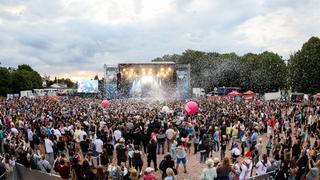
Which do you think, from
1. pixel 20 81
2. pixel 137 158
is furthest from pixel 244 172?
pixel 20 81

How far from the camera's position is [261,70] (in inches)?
2891

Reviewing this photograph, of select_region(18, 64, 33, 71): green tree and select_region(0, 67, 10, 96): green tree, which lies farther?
select_region(18, 64, 33, 71): green tree

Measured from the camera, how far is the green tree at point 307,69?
53375mm

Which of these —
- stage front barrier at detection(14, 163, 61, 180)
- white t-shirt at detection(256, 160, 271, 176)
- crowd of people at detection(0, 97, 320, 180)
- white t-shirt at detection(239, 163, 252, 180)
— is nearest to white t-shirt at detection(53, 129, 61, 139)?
crowd of people at detection(0, 97, 320, 180)

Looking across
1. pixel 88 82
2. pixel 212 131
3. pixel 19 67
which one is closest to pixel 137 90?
pixel 88 82

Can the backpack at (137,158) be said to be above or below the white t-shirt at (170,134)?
below

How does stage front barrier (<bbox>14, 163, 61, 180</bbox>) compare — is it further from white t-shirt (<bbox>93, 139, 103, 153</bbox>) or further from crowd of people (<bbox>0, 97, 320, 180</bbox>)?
white t-shirt (<bbox>93, 139, 103, 153</bbox>)

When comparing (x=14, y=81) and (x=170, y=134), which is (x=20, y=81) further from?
(x=170, y=134)

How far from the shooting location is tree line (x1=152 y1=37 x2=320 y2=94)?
5406cm

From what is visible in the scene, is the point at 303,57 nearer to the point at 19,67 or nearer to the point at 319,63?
the point at 319,63

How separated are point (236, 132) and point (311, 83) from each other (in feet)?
126

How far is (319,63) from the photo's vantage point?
174 ft

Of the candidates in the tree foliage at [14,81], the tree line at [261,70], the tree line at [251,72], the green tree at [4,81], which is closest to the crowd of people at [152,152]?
the tree line at [261,70]

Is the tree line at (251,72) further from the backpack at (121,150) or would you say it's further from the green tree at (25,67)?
the backpack at (121,150)
